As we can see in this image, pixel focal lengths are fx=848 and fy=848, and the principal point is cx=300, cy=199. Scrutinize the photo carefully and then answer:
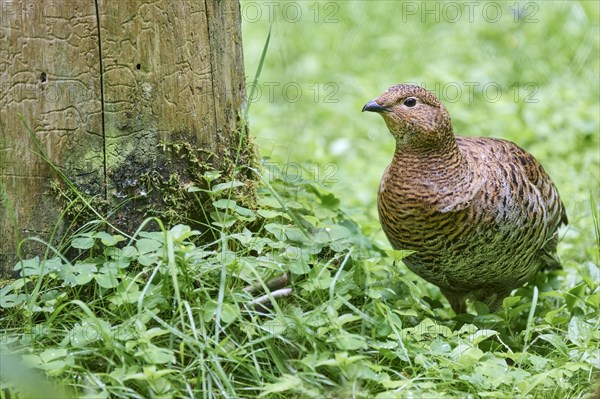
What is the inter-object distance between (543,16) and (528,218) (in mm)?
4684

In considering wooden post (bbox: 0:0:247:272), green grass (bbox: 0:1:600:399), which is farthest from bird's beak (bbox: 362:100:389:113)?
wooden post (bbox: 0:0:247:272)

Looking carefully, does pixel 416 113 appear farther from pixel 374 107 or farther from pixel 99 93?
pixel 99 93

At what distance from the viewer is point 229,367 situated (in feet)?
10.8

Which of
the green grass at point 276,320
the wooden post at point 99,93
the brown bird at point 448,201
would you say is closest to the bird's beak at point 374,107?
the brown bird at point 448,201

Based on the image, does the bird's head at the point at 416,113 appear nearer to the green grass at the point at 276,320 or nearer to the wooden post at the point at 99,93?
the green grass at the point at 276,320

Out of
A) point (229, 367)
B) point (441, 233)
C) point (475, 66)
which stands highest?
point (475, 66)

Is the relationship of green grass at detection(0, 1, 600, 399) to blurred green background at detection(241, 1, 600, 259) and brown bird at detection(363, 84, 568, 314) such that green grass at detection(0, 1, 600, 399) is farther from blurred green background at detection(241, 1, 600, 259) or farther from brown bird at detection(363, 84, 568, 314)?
blurred green background at detection(241, 1, 600, 259)

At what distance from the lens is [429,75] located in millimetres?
7812

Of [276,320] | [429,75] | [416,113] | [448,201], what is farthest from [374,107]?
[429,75]

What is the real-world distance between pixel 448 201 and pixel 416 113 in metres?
0.45

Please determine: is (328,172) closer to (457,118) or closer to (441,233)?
(457,118)

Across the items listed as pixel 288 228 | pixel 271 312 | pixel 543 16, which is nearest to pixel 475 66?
pixel 543 16

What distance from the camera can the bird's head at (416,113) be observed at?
4.10 meters

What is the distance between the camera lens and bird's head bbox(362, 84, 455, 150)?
4.10 meters
